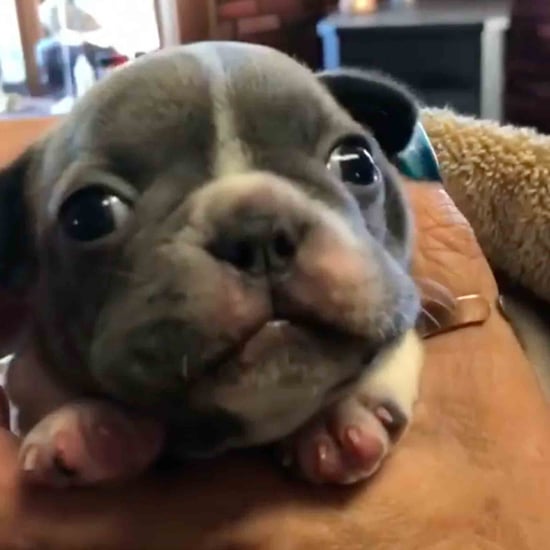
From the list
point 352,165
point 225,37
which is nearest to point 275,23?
point 225,37

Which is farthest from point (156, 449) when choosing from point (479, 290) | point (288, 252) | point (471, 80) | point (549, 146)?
point (471, 80)

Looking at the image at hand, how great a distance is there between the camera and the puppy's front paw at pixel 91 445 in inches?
24.6

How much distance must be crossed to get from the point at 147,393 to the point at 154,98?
172 millimetres

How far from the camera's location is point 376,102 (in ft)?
2.57

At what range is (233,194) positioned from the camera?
23.1 inches

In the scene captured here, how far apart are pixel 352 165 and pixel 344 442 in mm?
165

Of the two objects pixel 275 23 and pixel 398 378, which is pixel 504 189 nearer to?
pixel 398 378

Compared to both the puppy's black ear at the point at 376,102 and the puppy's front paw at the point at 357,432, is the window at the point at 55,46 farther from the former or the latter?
the puppy's front paw at the point at 357,432

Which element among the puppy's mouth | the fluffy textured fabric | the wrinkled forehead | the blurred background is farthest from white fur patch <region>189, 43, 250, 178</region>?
the blurred background

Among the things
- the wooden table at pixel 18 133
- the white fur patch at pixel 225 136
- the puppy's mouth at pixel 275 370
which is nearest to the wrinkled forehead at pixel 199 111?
the white fur patch at pixel 225 136

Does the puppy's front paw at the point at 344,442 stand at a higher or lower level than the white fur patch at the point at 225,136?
lower

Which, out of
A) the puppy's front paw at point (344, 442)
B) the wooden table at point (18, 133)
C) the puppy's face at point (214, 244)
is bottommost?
the puppy's front paw at point (344, 442)

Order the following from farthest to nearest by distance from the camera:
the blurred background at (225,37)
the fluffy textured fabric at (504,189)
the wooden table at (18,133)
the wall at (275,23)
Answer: the wall at (275,23)
the blurred background at (225,37)
the fluffy textured fabric at (504,189)
the wooden table at (18,133)

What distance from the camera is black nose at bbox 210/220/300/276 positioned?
1.84 feet
